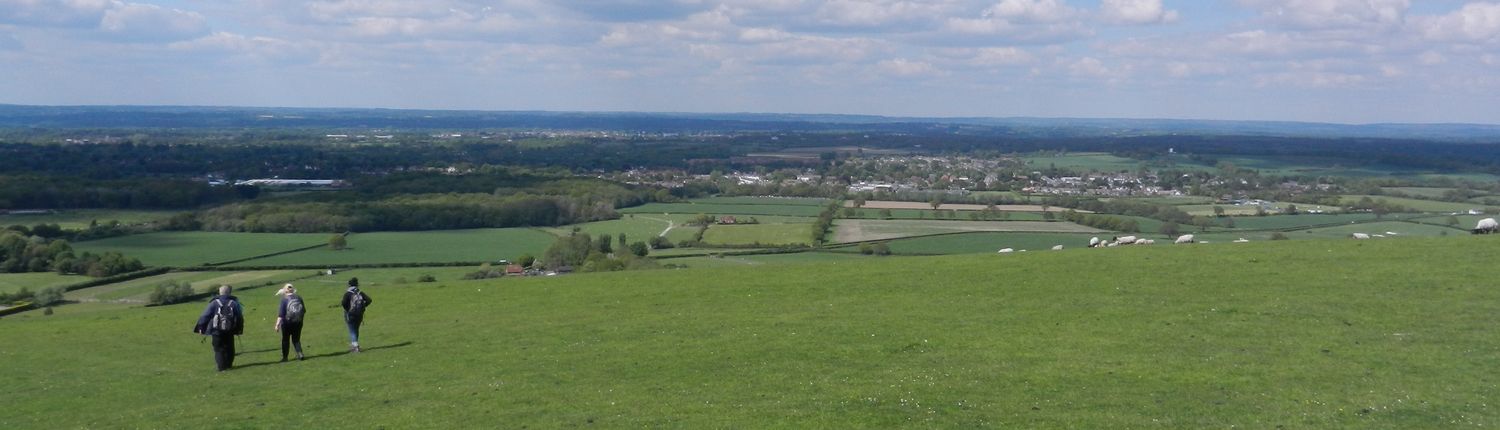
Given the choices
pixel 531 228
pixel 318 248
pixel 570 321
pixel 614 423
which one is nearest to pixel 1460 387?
pixel 614 423

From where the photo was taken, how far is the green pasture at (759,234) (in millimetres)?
72688

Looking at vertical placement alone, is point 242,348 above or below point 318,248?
above

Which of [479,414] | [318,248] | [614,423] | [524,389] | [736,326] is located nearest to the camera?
[614,423]

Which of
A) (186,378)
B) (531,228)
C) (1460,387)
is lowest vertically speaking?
(531,228)

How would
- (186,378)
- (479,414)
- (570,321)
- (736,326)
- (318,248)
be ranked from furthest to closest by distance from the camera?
(318,248) < (570,321) < (736,326) < (186,378) < (479,414)

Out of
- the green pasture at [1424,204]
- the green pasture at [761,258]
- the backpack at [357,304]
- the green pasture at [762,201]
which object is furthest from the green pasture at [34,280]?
the green pasture at [1424,204]

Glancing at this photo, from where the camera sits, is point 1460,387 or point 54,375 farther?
point 54,375

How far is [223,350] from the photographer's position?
824 inches

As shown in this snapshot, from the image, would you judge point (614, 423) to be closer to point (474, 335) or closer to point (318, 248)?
point (474, 335)

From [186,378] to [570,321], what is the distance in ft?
27.3

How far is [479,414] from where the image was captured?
15.8m

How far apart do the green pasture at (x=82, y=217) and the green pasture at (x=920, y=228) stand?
5930 cm

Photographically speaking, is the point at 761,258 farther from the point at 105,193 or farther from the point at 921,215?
the point at 105,193

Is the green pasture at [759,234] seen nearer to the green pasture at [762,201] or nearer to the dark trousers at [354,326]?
the green pasture at [762,201]
